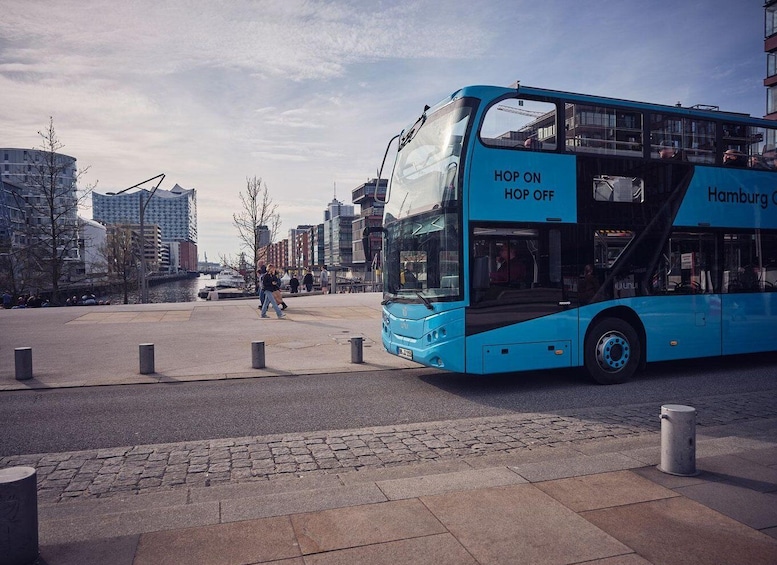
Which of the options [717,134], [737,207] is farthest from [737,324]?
[717,134]

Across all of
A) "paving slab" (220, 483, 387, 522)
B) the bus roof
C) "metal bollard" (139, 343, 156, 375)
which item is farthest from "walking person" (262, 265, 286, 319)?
"paving slab" (220, 483, 387, 522)

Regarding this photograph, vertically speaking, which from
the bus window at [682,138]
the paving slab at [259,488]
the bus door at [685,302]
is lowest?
the paving slab at [259,488]

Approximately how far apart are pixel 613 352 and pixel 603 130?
350cm

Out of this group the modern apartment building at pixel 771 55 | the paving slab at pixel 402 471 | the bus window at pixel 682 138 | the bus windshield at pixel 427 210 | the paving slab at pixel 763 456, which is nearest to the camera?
the paving slab at pixel 402 471

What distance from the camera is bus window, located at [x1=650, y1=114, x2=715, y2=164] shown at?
9250mm

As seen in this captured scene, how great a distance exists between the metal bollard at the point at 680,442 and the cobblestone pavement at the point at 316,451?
4.40 feet

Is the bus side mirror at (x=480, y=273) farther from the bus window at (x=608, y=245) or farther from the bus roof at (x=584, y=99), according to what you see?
the bus roof at (x=584, y=99)

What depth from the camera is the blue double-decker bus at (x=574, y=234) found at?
26.7 feet

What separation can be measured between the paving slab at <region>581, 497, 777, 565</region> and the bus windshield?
14.2 feet

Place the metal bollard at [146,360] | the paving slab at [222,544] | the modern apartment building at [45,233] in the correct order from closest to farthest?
1. the paving slab at [222,544]
2. the metal bollard at [146,360]
3. the modern apartment building at [45,233]

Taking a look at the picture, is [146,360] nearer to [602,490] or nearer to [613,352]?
[613,352]

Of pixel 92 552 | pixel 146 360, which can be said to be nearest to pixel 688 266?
pixel 92 552

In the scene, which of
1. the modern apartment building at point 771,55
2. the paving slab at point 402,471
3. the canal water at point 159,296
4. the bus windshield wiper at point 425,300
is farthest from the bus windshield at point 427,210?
the canal water at point 159,296

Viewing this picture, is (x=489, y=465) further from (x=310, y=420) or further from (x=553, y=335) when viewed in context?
(x=553, y=335)
